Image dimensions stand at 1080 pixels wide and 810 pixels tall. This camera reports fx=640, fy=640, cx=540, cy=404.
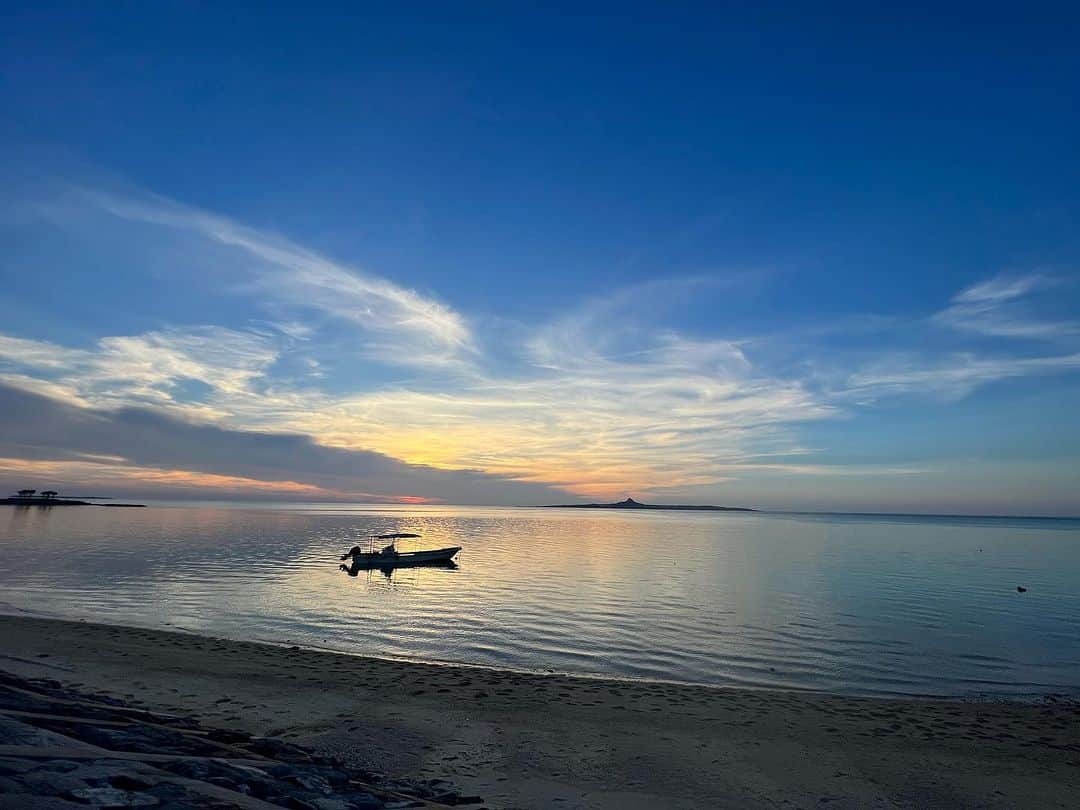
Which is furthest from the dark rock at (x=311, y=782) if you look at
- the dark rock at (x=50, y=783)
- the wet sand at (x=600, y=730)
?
the dark rock at (x=50, y=783)

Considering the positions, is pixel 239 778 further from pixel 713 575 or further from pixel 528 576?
pixel 713 575

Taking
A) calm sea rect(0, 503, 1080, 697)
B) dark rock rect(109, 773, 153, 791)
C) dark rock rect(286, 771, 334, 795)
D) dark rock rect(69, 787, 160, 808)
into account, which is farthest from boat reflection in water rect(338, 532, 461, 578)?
dark rock rect(69, 787, 160, 808)

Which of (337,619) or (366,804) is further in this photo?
(337,619)

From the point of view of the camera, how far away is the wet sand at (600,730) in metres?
11.8

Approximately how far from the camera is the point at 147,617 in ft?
101

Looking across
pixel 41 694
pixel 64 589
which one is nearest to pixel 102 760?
pixel 41 694

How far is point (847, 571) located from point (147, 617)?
2175 inches

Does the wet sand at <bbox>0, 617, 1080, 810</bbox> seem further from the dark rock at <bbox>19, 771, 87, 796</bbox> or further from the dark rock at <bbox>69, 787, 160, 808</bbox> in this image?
the dark rock at <bbox>19, 771, 87, 796</bbox>

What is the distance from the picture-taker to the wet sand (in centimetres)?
1176

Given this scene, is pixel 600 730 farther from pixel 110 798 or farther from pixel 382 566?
pixel 382 566

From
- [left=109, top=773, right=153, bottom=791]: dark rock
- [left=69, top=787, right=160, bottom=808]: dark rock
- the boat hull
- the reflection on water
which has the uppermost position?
[left=69, top=787, right=160, bottom=808]: dark rock

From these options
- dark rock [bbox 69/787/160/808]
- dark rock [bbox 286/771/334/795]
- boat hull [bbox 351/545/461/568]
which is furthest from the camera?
boat hull [bbox 351/545/461/568]

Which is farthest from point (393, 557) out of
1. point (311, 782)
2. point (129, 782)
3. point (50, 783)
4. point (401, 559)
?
point (50, 783)

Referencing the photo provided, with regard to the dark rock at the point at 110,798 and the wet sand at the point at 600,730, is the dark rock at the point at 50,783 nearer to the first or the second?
the dark rock at the point at 110,798
